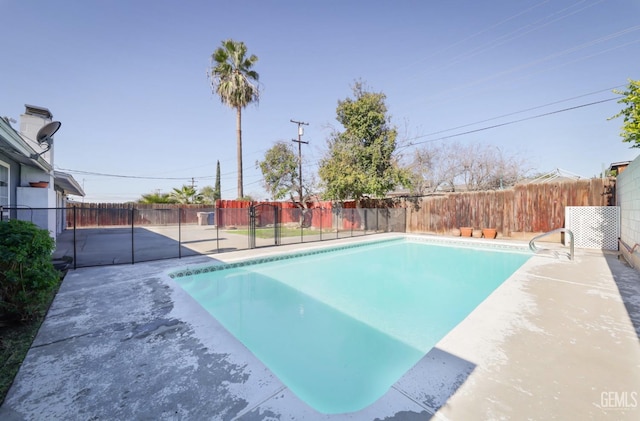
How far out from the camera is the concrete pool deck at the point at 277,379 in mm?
1683

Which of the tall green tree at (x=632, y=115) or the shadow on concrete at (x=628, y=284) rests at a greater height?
the tall green tree at (x=632, y=115)

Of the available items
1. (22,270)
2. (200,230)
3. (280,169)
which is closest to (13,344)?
(22,270)

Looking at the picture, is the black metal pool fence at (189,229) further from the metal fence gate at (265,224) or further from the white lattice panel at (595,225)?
the white lattice panel at (595,225)

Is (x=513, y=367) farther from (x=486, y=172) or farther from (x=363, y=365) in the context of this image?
(x=486, y=172)

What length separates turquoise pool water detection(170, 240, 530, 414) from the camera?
2.84 m

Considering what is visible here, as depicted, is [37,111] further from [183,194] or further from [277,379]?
[183,194]

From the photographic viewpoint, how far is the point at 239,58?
16.5 meters

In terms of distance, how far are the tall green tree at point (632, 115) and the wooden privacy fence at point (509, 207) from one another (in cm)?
649

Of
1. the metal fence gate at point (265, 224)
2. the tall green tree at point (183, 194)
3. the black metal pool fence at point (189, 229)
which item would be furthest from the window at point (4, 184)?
the tall green tree at point (183, 194)

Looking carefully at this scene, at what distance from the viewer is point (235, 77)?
53.3 feet

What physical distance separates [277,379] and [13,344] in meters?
2.61

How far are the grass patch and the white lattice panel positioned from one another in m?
12.1

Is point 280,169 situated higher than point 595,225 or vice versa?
point 280,169

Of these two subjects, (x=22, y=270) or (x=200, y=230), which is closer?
(x=22, y=270)
